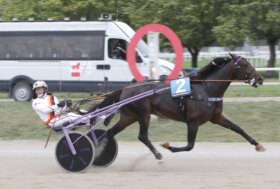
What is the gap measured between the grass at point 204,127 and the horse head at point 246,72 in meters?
3.41

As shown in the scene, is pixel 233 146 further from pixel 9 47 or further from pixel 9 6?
pixel 9 6

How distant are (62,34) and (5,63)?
2.56m

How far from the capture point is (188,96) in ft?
31.9

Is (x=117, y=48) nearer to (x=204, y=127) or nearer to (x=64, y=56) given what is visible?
(x=64, y=56)

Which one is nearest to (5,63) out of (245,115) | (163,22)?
(163,22)

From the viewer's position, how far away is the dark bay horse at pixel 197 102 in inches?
382

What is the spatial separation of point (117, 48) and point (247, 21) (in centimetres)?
854

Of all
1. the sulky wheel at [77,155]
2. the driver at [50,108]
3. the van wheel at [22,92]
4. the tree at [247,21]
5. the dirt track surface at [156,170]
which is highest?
the tree at [247,21]

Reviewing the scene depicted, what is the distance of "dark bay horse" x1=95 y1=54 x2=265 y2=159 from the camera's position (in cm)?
970

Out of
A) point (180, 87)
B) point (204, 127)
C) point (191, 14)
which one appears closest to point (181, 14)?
point (191, 14)

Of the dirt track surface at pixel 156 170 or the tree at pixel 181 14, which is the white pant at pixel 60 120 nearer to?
the dirt track surface at pixel 156 170

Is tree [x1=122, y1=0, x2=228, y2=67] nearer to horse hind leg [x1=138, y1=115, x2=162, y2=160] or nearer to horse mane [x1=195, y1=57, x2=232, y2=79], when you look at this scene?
horse mane [x1=195, y1=57, x2=232, y2=79]

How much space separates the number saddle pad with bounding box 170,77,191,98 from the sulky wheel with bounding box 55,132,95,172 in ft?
5.14

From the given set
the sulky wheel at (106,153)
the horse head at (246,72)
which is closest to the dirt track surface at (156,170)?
the sulky wheel at (106,153)
